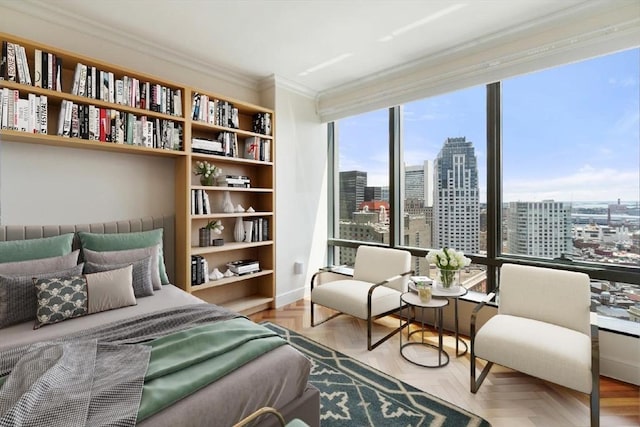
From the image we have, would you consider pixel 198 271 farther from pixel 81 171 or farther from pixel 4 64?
pixel 4 64

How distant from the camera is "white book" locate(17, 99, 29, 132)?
2035 millimetres

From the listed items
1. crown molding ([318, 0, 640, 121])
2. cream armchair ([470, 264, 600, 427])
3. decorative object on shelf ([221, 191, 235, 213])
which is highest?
crown molding ([318, 0, 640, 121])

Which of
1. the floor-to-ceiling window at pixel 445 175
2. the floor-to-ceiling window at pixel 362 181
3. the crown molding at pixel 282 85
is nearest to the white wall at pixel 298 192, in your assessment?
the crown molding at pixel 282 85

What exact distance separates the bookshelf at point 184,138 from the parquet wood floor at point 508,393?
1.41m

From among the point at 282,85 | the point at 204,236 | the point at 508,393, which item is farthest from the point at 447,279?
the point at 282,85

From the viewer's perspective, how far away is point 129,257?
93.7 inches

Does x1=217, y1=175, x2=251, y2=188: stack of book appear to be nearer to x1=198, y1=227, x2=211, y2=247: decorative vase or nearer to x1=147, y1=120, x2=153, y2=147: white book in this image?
x1=198, y1=227, x2=211, y2=247: decorative vase

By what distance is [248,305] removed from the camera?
3.41 m

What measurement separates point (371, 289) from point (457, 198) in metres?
1.40

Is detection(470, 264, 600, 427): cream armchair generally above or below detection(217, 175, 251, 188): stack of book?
below

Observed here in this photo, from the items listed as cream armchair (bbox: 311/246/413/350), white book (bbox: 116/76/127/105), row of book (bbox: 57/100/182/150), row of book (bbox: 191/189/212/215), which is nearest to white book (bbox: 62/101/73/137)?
row of book (bbox: 57/100/182/150)

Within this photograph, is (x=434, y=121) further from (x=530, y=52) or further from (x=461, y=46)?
(x=530, y=52)

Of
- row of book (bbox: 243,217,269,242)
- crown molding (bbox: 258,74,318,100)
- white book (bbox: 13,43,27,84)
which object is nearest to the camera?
white book (bbox: 13,43,27,84)

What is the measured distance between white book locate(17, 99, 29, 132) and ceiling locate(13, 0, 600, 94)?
2.73 feet
